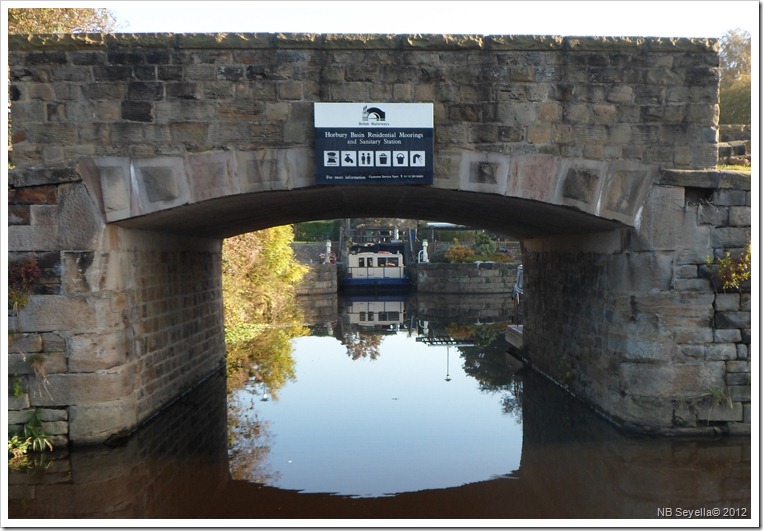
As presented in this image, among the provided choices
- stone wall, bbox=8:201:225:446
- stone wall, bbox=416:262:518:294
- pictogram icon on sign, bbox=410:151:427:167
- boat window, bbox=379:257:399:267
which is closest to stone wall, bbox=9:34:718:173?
pictogram icon on sign, bbox=410:151:427:167

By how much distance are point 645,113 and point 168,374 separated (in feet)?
19.7

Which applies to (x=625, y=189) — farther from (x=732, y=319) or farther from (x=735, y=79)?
(x=735, y=79)

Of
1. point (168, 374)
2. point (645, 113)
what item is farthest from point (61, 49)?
point (645, 113)

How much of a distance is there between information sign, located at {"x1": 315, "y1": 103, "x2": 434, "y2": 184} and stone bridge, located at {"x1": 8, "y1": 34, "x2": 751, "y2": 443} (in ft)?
0.34

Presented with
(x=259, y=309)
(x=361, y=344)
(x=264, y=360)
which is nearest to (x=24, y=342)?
(x=264, y=360)

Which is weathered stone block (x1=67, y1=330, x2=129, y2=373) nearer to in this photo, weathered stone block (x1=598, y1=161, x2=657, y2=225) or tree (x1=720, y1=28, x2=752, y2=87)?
weathered stone block (x1=598, y1=161, x2=657, y2=225)

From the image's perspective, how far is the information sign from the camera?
21.6 feet

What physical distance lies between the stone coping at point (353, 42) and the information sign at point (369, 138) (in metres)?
0.58

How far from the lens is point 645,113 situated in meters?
6.76

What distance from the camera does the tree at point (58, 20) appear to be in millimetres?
13445

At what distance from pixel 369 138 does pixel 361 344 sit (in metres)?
8.49

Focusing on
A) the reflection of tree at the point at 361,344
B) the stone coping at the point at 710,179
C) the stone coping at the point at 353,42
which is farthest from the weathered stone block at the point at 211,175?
the reflection of tree at the point at 361,344

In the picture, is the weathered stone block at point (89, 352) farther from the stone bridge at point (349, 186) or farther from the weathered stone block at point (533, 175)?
the weathered stone block at point (533, 175)

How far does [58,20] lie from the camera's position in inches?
567
